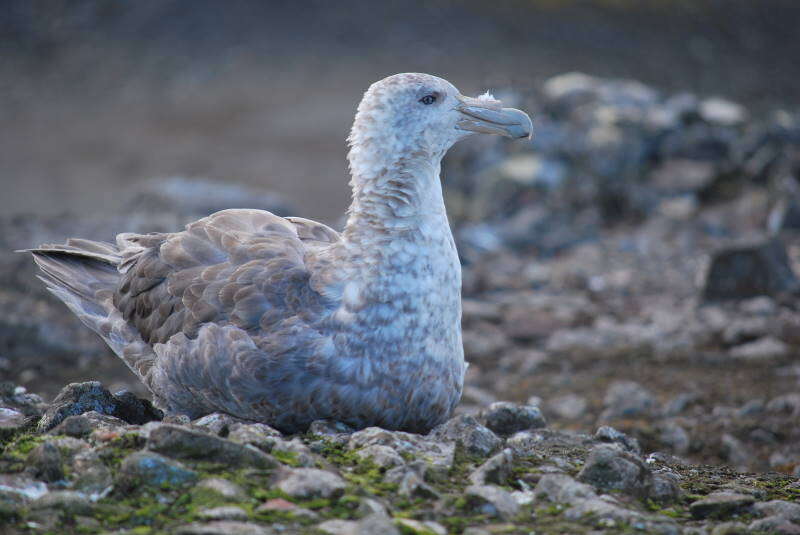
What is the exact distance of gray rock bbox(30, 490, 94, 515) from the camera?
3701 millimetres

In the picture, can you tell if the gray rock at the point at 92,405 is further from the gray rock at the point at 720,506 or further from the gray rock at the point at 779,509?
the gray rock at the point at 779,509

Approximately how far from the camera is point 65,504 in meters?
3.71

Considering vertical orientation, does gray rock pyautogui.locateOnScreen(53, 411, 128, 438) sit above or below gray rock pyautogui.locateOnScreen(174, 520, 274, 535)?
above

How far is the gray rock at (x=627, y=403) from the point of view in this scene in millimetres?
6770

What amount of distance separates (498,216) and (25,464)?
7720 millimetres

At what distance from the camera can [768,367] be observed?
288 inches

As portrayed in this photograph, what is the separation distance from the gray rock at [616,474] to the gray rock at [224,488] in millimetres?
1394

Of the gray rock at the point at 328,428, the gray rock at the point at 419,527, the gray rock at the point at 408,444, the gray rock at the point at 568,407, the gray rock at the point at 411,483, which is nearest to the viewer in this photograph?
the gray rock at the point at 419,527

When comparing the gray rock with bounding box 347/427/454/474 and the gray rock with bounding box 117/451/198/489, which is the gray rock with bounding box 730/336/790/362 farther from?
the gray rock with bounding box 117/451/198/489

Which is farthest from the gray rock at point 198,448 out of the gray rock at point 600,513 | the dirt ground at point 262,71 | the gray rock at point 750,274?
the dirt ground at point 262,71

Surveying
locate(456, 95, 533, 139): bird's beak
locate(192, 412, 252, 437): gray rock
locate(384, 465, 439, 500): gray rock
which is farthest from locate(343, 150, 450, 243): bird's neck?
locate(384, 465, 439, 500): gray rock

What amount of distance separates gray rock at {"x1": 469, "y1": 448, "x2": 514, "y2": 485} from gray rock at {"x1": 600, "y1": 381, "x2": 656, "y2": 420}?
265 centimetres

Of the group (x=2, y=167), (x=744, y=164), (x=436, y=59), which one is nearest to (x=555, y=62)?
(x=436, y=59)

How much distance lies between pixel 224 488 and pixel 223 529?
1.19 feet
